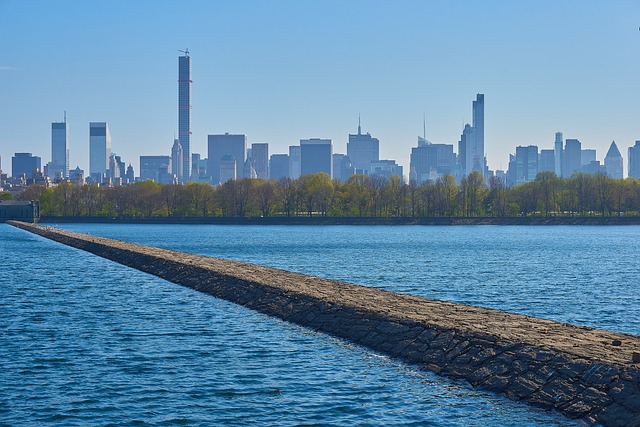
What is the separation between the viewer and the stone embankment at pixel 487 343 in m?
16.3

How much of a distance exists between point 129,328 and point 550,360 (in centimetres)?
1392

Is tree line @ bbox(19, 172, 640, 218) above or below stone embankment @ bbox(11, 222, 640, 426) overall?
above

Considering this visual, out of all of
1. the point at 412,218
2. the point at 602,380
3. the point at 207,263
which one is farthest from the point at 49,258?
the point at 412,218

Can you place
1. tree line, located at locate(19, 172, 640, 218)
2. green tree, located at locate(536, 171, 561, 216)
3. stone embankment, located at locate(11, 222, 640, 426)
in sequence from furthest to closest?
green tree, located at locate(536, 171, 561, 216)
tree line, located at locate(19, 172, 640, 218)
stone embankment, located at locate(11, 222, 640, 426)

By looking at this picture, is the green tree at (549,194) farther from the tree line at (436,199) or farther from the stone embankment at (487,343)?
the stone embankment at (487,343)

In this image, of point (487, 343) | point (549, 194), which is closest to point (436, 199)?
point (549, 194)

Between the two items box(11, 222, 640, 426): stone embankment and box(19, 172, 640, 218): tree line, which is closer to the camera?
box(11, 222, 640, 426): stone embankment

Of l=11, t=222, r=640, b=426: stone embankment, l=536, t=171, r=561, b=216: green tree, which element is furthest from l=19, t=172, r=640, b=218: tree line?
l=11, t=222, r=640, b=426: stone embankment

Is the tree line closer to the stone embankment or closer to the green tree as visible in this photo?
the green tree

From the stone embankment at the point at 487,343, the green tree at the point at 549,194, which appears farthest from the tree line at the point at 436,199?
the stone embankment at the point at 487,343

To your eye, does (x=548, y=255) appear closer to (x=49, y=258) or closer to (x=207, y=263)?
(x=207, y=263)

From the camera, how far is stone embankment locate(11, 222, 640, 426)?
16.3 metres

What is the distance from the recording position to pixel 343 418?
1617 centimetres

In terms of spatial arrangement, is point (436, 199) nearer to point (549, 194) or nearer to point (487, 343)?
point (549, 194)
